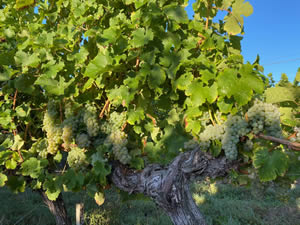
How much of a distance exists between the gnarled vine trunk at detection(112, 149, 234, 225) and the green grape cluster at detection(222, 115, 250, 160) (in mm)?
161

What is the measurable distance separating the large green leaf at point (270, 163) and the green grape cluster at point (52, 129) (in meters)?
1.52

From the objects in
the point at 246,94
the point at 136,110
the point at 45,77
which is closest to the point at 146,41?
the point at 136,110

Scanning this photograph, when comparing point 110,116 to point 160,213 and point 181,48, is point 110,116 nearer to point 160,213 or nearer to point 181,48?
point 181,48

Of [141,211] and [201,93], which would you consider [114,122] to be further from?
[141,211]

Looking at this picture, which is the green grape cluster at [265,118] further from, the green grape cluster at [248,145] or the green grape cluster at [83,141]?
the green grape cluster at [83,141]

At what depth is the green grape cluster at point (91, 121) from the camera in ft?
5.93

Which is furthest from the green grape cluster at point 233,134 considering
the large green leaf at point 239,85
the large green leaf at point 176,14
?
the large green leaf at point 176,14

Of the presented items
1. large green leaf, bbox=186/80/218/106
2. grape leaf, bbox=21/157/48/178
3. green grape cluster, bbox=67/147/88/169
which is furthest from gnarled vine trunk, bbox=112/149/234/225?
grape leaf, bbox=21/157/48/178

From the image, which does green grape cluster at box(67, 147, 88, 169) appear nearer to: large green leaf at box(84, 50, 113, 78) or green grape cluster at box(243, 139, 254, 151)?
large green leaf at box(84, 50, 113, 78)

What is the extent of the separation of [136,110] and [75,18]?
0.98 meters

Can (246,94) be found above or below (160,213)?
above

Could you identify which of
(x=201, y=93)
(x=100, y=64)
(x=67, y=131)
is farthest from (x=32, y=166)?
(x=201, y=93)

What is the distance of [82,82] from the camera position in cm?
199

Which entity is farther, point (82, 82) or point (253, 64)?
point (82, 82)
